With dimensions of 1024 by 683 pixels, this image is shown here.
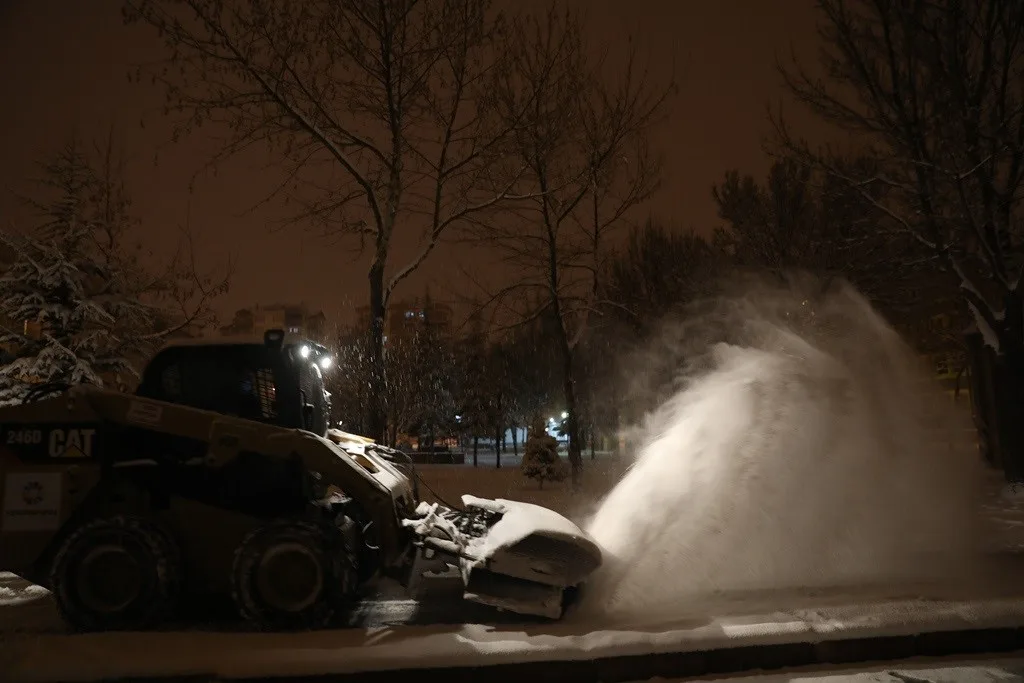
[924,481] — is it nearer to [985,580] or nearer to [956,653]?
[985,580]

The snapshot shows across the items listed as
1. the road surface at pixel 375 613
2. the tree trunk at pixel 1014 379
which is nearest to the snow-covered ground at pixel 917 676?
the road surface at pixel 375 613

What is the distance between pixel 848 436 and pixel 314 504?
608cm

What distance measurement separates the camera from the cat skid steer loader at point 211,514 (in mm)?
6293

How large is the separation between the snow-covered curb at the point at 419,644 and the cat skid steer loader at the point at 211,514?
0.41m

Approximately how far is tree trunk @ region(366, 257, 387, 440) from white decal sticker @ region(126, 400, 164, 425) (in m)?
8.65

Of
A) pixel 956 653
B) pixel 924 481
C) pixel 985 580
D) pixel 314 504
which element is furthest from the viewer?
pixel 924 481

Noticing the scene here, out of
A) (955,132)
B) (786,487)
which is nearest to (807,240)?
(955,132)

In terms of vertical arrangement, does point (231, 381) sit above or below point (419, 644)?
above

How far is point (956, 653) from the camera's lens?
19.6 feet

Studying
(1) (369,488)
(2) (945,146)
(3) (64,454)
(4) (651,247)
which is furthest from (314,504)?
(4) (651,247)

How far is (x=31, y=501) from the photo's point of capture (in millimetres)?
6348

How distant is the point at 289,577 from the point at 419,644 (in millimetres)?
1411

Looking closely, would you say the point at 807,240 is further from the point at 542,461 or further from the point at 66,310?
the point at 66,310

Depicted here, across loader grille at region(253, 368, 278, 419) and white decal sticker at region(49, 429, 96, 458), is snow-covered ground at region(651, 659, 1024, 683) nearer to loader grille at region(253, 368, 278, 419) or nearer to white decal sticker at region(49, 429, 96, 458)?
loader grille at region(253, 368, 278, 419)
